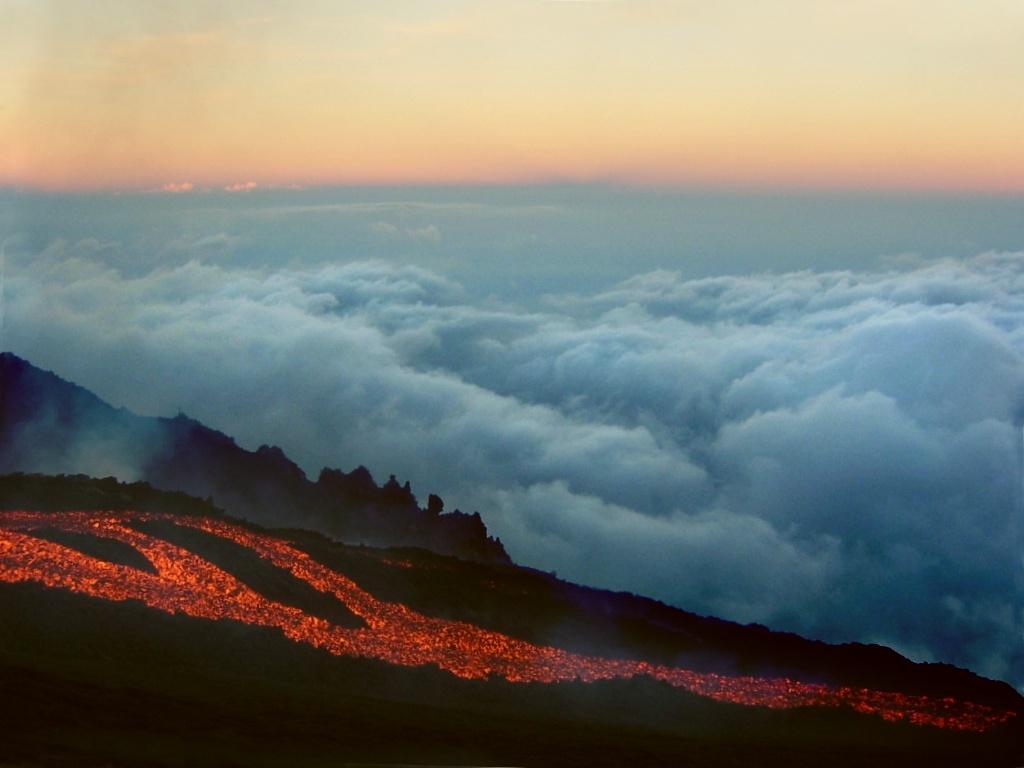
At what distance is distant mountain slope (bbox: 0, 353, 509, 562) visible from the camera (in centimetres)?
945

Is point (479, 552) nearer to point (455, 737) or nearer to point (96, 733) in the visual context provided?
point (455, 737)

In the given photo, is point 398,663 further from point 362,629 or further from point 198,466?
point 198,466

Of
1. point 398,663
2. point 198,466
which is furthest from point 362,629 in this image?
point 198,466

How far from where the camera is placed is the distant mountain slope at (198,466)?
31.0 feet

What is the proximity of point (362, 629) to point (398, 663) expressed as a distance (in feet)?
1.02

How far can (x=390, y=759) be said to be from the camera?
24.9 feet

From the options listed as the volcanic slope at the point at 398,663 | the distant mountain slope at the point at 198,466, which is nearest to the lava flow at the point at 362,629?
the volcanic slope at the point at 398,663

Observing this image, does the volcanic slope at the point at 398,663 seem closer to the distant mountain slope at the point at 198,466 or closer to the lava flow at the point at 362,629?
the lava flow at the point at 362,629

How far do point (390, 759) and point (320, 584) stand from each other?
5.32ft

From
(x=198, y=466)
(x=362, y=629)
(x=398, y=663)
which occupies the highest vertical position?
(x=198, y=466)

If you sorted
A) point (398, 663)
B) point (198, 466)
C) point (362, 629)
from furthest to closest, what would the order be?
point (198, 466) < point (362, 629) < point (398, 663)

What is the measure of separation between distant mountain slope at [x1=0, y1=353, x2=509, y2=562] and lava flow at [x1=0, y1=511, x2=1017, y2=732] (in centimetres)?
51

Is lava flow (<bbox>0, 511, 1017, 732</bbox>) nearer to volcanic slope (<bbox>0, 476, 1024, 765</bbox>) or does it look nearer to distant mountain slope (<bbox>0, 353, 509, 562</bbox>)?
volcanic slope (<bbox>0, 476, 1024, 765</bbox>)

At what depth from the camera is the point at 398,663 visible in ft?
28.4
